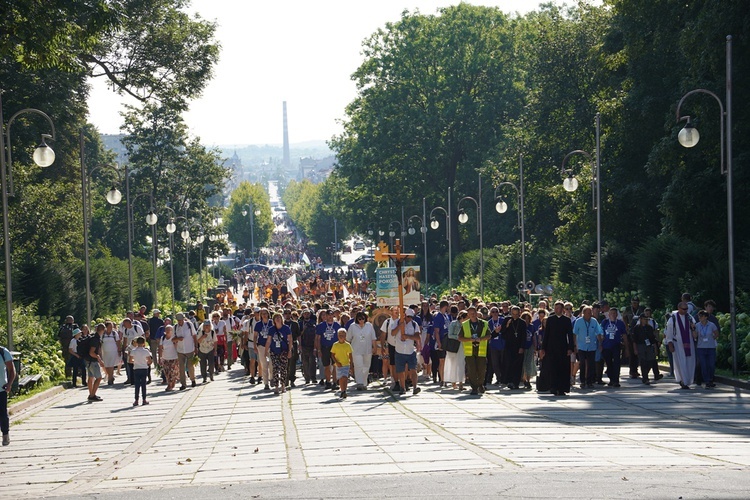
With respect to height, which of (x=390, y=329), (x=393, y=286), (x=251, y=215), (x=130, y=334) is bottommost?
(x=130, y=334)

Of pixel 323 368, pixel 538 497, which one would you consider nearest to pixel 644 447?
pixel 538 497

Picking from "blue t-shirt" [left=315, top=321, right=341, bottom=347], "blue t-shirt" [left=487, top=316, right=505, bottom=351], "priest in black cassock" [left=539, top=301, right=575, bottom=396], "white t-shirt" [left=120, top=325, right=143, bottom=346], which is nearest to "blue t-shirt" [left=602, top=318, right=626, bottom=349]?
"priest in black cassock" [left=539, top=301, right=575, bottom=396]

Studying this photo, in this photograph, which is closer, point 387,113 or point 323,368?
point 323,368

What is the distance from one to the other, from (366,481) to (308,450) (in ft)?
10.8

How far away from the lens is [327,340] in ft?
89.4

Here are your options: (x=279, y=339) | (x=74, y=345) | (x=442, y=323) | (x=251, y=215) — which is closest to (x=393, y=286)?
(x=442, y=323)

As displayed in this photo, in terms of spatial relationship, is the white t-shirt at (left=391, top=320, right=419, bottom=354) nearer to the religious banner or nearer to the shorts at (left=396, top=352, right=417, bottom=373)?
the shorts at (left=396, top=352, right=417, bottom=373)

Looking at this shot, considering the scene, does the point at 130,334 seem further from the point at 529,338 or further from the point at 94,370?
the point at 529,338

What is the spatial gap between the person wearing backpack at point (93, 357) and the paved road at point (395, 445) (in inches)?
50.3

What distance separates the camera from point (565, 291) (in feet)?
159

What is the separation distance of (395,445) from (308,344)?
12500mm

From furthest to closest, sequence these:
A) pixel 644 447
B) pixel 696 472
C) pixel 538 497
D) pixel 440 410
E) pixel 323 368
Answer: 1. pixel 323 368
2. pixel 440 410
3. pixel 644 447
4. pixel 696 472
5. pixel 538 497

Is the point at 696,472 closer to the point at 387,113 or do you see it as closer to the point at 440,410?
the point at 440,410

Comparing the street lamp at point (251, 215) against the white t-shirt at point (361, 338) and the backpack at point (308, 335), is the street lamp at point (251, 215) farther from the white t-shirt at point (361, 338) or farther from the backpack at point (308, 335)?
the white t-shirt at point (361, 338)
